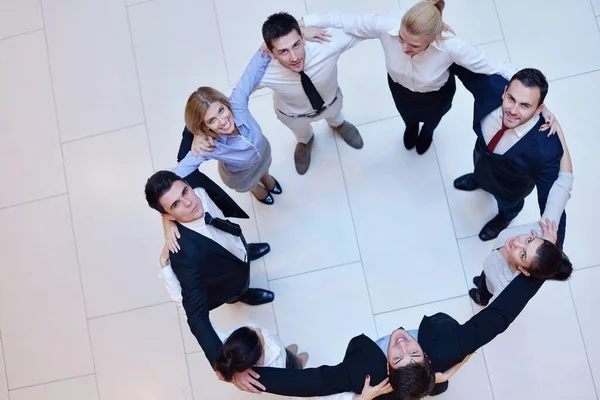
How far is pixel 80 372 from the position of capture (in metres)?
3.24

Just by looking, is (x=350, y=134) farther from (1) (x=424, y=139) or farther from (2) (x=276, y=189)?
(2) (x=276, y=189)

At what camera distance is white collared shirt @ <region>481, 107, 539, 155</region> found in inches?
86.4

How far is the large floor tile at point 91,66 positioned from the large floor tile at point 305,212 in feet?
3.14

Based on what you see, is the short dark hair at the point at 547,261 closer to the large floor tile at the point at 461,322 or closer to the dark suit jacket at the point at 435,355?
the dark suit jacket at the point at 435,355

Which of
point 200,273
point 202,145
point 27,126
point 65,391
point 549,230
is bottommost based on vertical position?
point 65,391

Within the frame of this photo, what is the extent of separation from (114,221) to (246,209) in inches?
34.9

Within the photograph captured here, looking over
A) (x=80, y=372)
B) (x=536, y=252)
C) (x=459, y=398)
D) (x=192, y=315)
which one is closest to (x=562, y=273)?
(x=536, y=252)

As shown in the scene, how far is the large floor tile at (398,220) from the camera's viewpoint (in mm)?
3125

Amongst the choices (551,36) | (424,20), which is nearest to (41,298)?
(424,20)

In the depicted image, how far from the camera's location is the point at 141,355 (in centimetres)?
322

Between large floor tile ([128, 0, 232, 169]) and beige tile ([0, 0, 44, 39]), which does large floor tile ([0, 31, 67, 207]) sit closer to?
beige tile ([0, 0, 44, 39])

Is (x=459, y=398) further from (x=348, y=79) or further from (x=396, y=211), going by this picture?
(x=348, y=79)

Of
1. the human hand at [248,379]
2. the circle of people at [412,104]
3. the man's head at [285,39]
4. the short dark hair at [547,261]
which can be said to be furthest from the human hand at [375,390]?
the man's head at [285,39]

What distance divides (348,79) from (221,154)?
1.36 m
